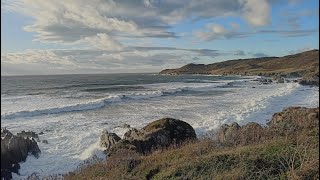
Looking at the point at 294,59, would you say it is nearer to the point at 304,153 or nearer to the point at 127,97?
the point at 127,97

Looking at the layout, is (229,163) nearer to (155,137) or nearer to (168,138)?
(155,137)

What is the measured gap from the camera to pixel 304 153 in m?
8.00

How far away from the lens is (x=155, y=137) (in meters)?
15.5

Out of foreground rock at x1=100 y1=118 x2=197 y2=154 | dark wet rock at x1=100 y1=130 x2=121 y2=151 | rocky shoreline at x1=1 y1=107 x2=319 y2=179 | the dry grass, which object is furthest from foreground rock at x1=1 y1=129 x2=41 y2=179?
the dry grass

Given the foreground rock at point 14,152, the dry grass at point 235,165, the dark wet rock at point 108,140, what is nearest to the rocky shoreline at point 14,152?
the foreground rock at point 14,152

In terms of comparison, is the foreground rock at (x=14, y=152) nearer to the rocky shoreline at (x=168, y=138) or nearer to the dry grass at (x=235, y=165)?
the rocky shoreline at (x=168, y=138)

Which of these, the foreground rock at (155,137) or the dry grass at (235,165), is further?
the foreground rock at (155,137)

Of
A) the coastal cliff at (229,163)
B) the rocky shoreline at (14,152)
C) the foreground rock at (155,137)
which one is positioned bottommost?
the rocky shoreline at (14,152)

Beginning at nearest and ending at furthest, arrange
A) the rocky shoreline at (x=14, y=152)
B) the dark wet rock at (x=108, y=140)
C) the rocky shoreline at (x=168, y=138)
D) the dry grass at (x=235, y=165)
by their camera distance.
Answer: the dry grass at (x=235, y=165) → the rocky shoreline at (x=168, y=138) → the rocky shoreline at (x=14, y=152) → the dark wet rock at (x=108, y=140)

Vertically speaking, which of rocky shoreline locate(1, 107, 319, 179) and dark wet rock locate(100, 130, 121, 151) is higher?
rocky shoreline locate(1, 107, 319, 179)

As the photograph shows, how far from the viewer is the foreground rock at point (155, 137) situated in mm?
14758

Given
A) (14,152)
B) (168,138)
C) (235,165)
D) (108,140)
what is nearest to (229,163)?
(235,165)

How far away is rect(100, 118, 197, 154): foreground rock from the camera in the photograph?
48.4ft

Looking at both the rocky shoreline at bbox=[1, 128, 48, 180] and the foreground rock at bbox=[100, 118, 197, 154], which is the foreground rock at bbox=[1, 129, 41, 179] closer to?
Result: the rocky shoreline at bbox=[1, 128, 48, 180]
